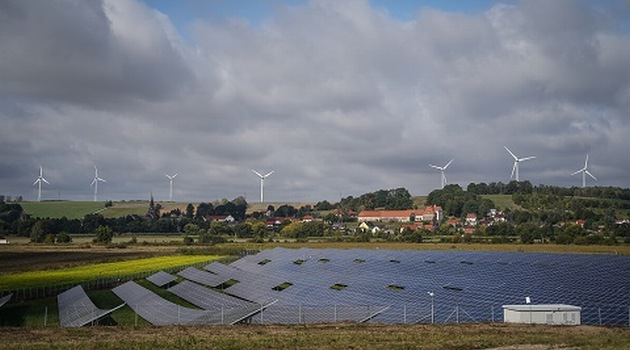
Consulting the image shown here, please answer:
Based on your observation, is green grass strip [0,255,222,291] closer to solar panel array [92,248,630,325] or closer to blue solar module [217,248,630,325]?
solar panel array [92,248,630,325]

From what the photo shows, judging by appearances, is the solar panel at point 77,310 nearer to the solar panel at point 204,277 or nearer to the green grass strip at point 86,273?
the green grass strip at point 86,273

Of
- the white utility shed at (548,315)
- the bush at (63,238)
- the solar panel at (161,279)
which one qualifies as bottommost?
the solar panel at (161,279)

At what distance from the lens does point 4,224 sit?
194 meters

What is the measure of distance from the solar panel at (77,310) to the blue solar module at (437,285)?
1156 cm

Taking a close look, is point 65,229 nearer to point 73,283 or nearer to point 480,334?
point 73,283

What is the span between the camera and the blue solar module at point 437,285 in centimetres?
4359

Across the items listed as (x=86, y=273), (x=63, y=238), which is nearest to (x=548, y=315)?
(x=86, y=273)

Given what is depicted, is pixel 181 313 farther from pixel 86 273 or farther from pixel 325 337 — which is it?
pixel 86 273

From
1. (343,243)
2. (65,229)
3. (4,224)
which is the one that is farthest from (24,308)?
(4,224)

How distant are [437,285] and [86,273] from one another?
46.8 m

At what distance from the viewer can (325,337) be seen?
1277 inches

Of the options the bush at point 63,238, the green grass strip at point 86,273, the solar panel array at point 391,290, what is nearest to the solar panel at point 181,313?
the solar panel array at point 391,290

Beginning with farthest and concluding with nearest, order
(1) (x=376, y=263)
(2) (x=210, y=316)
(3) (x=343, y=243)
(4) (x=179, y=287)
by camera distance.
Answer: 1. (3) (x=343, y=243)
2. (1) (x=376, y=263)
3. (4) (x=179, y=287)
4. (2) (x=210, y=316)

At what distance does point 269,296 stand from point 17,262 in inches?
2308
